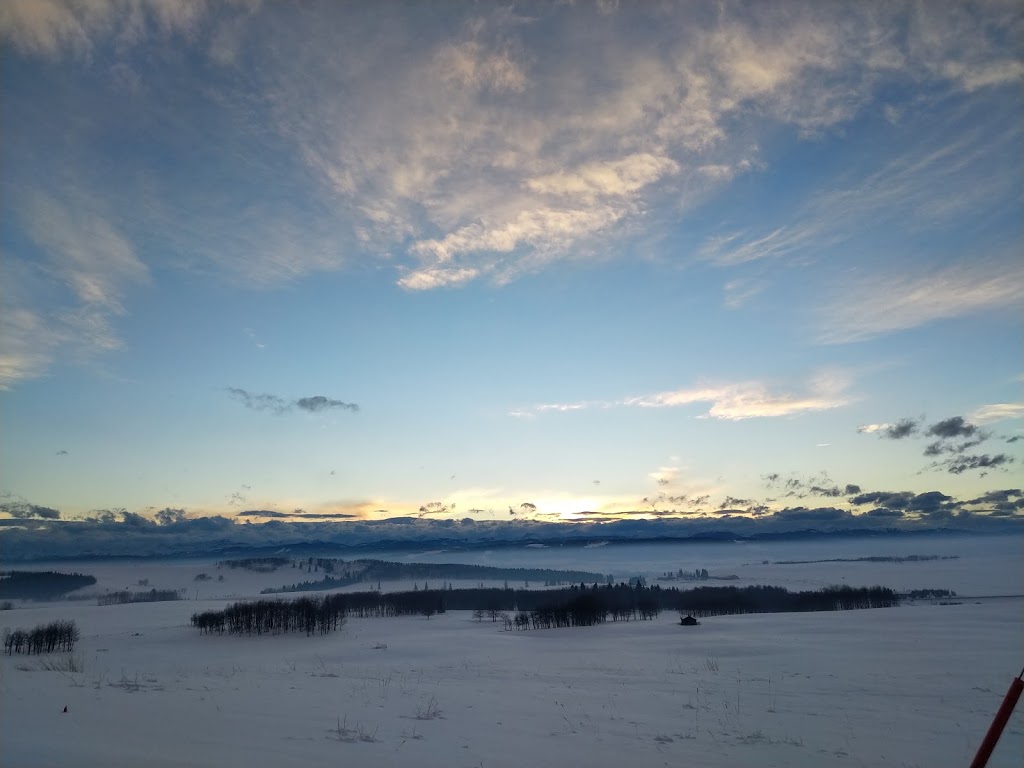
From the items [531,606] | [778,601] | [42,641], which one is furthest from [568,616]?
[42,641]

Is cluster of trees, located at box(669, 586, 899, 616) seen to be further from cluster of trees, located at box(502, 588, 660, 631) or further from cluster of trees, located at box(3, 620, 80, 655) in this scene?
cluster of trees, located at box(3, 620, 80, 655)

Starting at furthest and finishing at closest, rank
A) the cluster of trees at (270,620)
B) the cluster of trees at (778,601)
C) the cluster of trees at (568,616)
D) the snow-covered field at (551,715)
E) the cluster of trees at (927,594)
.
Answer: the cluster of trees at (927,594) → the cluster of trees at (778,601) → the cluster of trees at (568,616) → the cluster of trees at (270,620) → the snow-covered field at (551,715)

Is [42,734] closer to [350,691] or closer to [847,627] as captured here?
[350,691]

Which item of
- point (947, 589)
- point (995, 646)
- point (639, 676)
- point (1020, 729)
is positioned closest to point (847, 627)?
point (995, 646)

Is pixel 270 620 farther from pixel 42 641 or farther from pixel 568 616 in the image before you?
pixel 568 616

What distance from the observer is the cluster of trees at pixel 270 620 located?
11412cm

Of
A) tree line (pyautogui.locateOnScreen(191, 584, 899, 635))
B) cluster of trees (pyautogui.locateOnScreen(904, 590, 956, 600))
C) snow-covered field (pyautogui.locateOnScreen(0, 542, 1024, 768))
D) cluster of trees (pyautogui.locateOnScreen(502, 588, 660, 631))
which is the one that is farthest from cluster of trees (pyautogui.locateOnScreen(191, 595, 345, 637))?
cluster of trees (pyautogui.locateOnScreen(904, 590, 956, 600))

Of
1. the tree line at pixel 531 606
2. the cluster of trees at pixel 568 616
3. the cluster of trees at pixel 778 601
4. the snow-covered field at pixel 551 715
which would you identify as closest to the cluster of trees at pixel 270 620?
the tree line at pixel 531 606

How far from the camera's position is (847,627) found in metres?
57.4

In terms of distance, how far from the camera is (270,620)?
385ft

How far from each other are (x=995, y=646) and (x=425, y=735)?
41141 mm

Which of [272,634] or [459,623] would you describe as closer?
[272,634]

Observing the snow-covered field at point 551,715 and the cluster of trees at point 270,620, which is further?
the cluster of trees at point 270,620

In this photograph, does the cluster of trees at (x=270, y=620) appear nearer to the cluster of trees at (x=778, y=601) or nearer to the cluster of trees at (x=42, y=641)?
the cluster of trees at (x=42, y=641)
